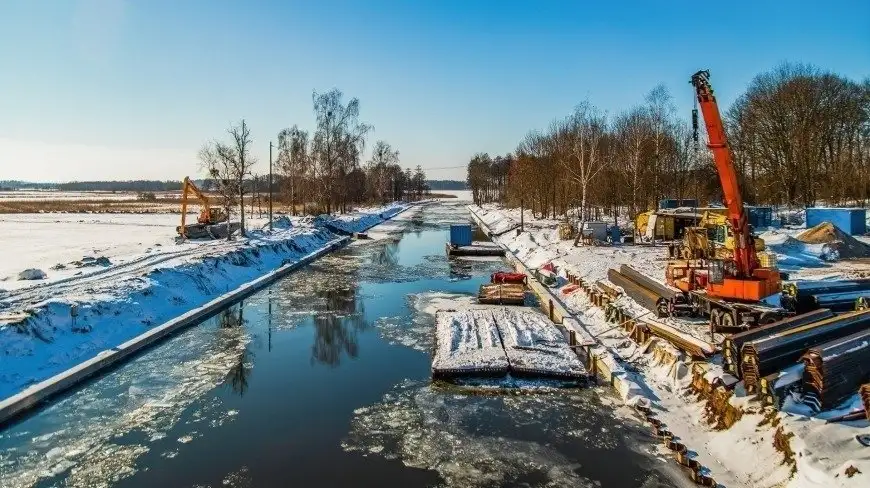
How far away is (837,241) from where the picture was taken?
23.8 m

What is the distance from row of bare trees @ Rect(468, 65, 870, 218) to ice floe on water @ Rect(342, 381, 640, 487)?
27.2m

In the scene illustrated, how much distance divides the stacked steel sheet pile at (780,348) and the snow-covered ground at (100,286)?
12357 mm

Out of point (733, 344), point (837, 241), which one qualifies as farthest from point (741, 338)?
point (837, 241)

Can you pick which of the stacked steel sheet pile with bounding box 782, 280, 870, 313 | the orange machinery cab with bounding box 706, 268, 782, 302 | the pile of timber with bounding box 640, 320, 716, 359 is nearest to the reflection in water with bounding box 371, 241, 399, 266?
the pile of timber with bounding box 640, 320, 716, 359

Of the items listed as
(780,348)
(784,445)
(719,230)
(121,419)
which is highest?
(719,230)

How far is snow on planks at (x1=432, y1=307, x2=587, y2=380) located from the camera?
11.7 meters

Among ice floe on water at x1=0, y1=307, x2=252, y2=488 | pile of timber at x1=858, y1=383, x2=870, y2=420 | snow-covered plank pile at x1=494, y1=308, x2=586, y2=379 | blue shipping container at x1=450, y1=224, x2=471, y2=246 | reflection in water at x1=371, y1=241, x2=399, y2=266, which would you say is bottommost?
ice floe on water at x1=0, y1=307, x2=252, y2=488

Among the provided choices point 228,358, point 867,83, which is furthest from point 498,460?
point 867,83

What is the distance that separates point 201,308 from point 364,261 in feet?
43.5

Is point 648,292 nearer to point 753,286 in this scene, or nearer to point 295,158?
point 753,286

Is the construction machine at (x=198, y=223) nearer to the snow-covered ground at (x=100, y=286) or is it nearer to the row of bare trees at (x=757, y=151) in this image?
the snow-covered ground at (x=100, y=286)

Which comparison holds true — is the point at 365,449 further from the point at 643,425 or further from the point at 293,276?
the point at 293,276

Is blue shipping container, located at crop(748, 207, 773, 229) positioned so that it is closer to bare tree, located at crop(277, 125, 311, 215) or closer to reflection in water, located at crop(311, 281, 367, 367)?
reflection in water, located at crop(311, 281, 367, 367)

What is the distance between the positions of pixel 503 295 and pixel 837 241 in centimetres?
1491
